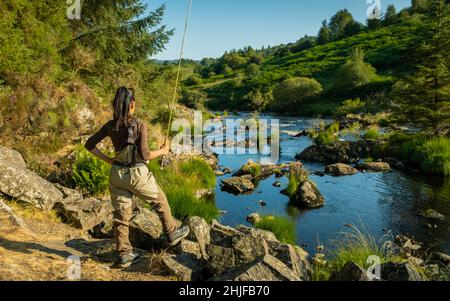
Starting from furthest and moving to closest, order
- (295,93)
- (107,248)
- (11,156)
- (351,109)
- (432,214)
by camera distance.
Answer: (295,93) → (351,109) → (432,214) → (11,156) → (107,248)

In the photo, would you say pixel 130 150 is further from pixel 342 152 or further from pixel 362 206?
pixel 342 152

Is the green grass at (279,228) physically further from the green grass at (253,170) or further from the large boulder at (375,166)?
the large boulder at (375,166)

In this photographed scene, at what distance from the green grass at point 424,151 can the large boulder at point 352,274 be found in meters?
15.7

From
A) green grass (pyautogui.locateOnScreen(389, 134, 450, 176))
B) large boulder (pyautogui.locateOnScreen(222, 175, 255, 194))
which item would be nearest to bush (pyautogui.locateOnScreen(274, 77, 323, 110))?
green grass (pyautogui.locateOnScreen(389, 134, 450, 176))

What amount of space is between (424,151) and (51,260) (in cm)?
1898

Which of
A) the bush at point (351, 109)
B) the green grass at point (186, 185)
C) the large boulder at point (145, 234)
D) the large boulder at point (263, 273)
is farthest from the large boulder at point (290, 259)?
the bush at point (351, 109)

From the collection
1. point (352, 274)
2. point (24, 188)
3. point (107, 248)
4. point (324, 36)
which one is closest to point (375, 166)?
point (352, 274)

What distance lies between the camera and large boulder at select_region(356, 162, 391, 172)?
19.0 metres

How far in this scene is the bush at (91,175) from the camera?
8883 mm

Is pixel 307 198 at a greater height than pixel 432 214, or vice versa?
pixel 307 198

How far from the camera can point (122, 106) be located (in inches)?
195

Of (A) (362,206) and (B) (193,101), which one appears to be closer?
(A) (362,206)

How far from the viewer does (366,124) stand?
115 feet
